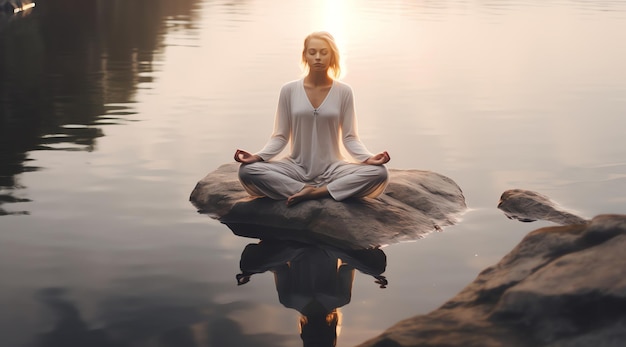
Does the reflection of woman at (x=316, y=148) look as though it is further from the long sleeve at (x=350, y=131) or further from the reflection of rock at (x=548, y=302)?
the reflection of rock at (x=548, y=302)

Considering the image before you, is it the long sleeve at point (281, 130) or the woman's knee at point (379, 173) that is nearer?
the woman's knee at point (379, 173)

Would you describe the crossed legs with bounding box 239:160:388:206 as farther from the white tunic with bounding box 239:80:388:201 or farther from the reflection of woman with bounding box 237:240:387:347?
the reflection of woman with bounding box 237:240:387:347

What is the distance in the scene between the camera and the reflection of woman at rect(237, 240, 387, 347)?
599 cm

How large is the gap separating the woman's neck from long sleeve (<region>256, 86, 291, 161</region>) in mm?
220

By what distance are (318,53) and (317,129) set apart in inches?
26.8

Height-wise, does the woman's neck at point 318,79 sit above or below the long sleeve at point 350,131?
above

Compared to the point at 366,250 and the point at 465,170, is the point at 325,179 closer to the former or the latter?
the point at 366,250

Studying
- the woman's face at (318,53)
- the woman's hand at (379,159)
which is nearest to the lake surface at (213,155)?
the woman's hand at (379,159)

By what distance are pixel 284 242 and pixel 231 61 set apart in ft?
51.3

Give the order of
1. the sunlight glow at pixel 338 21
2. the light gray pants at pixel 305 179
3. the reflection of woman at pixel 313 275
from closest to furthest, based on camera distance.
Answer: the reflection of woman at pixel 313 275 → the light gray pants at pixel 305 179 → the sunlight glow at pixel 338 21

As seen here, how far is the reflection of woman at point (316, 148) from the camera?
8398mm

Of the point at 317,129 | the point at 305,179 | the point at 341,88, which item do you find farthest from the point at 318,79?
the point at 305,179

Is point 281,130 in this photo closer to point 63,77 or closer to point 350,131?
point 350,131

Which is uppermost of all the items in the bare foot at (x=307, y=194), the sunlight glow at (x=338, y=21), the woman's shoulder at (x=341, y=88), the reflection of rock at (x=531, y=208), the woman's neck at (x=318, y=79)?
the woman's neck at (x=318, y=79)
